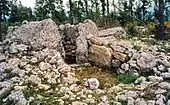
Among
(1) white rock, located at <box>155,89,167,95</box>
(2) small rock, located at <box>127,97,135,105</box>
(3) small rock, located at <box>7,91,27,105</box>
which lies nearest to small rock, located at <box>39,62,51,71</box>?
(3) small rock, located at <box>7,91,27,105</box>

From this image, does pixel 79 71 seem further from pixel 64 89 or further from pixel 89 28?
pixel 89 28

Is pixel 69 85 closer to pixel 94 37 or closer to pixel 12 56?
pixel 12 56

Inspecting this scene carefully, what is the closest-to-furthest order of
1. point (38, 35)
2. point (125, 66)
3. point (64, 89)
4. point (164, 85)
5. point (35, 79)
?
point (164, 85)
point (64, 89)
point (35, 79)
point (125, 66)
point (38, 35)

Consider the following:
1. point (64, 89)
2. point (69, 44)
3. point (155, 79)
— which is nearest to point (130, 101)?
point (155, 79)

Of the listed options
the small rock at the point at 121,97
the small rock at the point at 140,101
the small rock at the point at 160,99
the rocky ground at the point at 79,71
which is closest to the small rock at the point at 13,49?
the rocky ground at the point at 79,71

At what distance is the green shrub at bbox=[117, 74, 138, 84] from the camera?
1172cm

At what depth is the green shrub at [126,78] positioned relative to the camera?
11.7 m

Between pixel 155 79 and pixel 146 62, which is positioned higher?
pixel 146 62

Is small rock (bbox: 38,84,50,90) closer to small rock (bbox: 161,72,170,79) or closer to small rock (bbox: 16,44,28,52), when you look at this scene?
small rock (bbox: 16,44,28,52)

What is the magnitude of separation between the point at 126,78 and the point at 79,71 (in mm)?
1807

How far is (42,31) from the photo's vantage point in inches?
520

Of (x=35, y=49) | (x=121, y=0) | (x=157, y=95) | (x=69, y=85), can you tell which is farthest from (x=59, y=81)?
(x=121, y=0)

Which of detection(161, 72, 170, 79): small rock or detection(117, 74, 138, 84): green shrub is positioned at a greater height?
detection(161, 72, 170, 79): small rock

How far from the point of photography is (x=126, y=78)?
11828 millimetres
